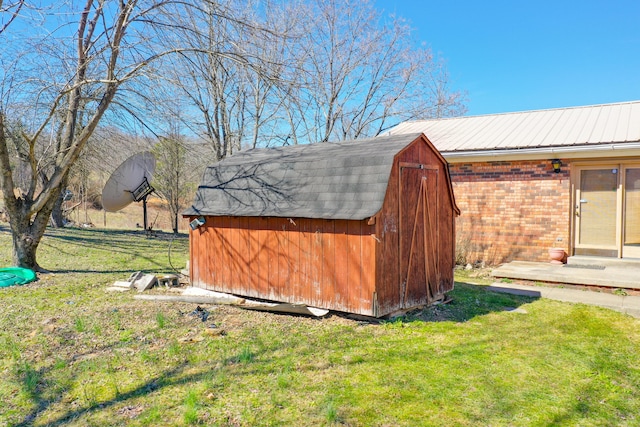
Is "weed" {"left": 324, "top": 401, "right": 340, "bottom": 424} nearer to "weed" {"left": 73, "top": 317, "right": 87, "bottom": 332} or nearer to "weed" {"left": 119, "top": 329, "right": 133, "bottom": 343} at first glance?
"weed" {"left": 119, "top": 329, "right": 133, "bottom": 343}

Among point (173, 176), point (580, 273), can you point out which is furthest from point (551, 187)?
point (173, 176)

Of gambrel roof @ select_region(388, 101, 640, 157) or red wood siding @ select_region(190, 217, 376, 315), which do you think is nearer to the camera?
red wood siding @ select_region(190, 217, 376, 315)

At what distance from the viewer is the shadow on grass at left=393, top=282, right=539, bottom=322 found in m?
6.33

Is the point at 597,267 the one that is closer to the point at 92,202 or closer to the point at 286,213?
the point at 286,213

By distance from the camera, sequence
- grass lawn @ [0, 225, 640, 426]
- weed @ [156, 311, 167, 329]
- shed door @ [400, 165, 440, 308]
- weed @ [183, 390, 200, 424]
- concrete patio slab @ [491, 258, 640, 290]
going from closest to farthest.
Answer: weed @ [183, 390, 200, 424] < grass lawn @ [0, 225, 640, 426] < weed @ [156, 311, 167, 329] < shed door @ [400, 165, 440, 308] < concrete patio slab @ [491, 258, 640, 290]

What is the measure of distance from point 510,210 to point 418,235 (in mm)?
4976

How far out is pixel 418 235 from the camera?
657cm

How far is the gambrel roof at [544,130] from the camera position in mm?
9547

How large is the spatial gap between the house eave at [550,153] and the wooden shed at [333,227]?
3.56 meters

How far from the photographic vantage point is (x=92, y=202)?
30359 millimetres

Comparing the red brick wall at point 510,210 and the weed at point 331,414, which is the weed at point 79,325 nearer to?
the weed at point 331,414

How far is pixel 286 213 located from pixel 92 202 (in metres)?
28.4

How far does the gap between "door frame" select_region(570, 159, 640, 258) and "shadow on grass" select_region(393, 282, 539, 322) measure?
3.12 m

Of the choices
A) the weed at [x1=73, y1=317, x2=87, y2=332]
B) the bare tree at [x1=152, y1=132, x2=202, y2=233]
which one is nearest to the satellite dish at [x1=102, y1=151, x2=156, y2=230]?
the bare tree at [x1=152, y1=132, x2=202, y2=233]
